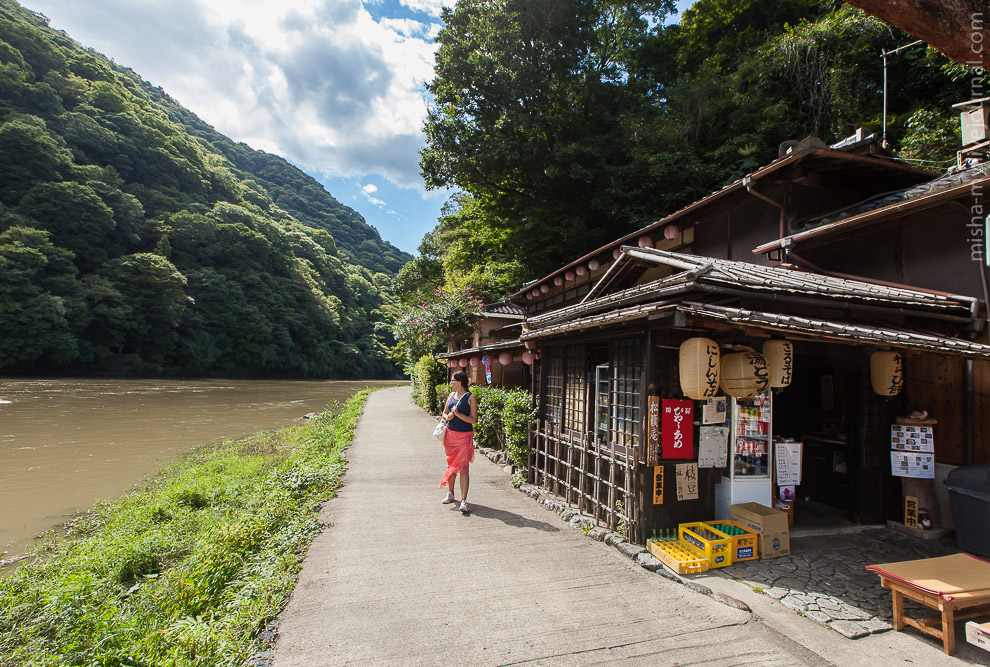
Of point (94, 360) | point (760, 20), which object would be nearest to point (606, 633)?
point (760, 20)

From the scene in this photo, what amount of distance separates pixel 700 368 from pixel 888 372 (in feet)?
10.3

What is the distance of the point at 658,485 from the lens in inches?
205

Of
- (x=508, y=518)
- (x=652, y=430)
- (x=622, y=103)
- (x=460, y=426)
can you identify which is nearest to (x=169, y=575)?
(x=460, y=426)

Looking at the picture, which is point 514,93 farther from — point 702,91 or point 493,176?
point 702,91

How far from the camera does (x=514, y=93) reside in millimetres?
21516

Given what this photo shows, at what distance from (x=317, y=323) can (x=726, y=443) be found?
5554 centimetres

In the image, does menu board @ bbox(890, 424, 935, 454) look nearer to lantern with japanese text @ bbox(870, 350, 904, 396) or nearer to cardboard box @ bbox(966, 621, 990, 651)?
lantern with japanese text @ bbox(870, 350, 904, 396)

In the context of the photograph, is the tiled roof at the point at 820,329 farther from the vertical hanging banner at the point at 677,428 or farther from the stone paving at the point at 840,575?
the stone paving at the point at 840,575

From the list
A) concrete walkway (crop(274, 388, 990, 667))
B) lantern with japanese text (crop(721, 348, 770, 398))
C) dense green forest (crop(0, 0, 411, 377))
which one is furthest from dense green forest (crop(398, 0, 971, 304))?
dense green forest (crop(0, 0, 411, 377))

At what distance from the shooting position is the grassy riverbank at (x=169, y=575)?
386 cm

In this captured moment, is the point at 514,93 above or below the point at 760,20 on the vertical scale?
below

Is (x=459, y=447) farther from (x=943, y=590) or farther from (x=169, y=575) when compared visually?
(x=943, y=590)

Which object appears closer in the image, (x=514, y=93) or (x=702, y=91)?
(x=702, y=91)

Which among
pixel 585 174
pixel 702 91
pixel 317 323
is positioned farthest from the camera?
pixel 317 323
